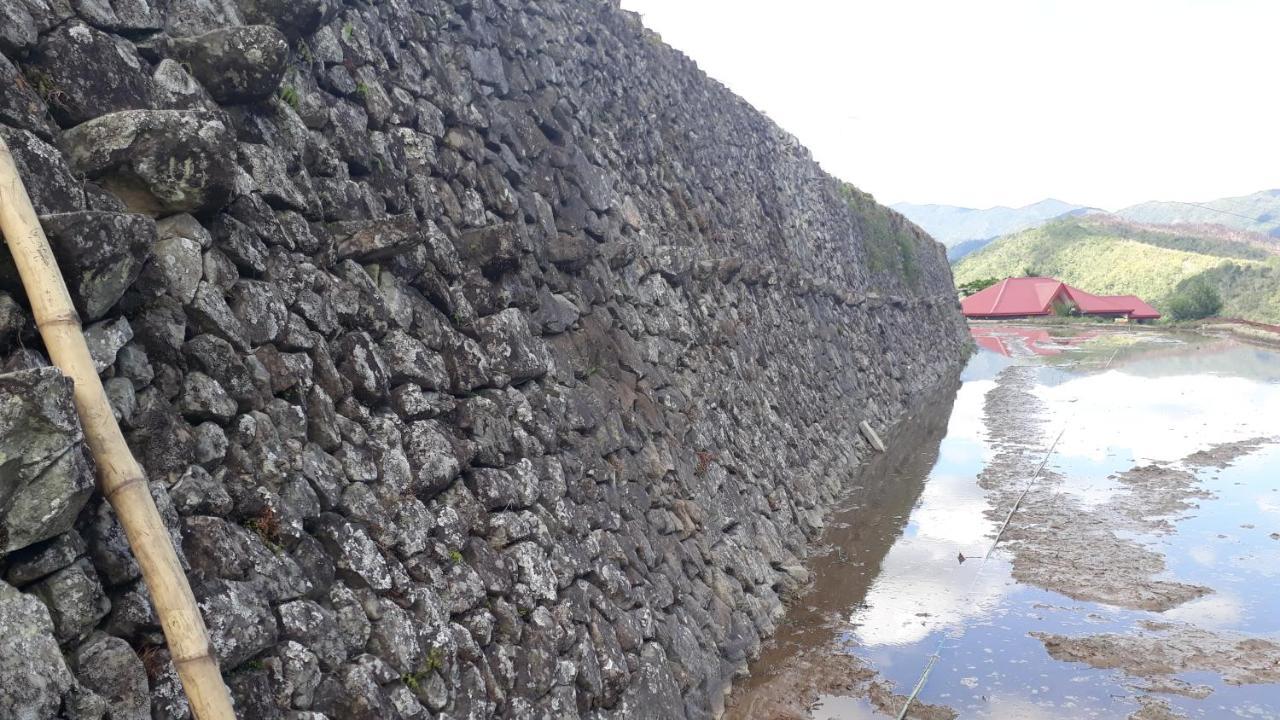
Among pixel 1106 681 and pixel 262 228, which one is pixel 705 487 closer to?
pixel 1106 681

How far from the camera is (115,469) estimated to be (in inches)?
191

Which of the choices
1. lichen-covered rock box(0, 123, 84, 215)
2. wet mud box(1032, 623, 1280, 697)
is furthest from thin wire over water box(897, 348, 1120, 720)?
lichen-covered rock box(0, 123, 84, 215)

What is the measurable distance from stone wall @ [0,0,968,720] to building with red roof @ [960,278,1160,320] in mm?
74891

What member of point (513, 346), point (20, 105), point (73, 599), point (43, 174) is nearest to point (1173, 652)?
point (513, 346)

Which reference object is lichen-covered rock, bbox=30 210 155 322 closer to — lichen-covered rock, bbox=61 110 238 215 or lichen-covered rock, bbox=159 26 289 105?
lichen-covered rock, bbox=61 110 238 215

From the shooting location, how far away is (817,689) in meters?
11.7

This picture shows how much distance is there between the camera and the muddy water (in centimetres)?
1156

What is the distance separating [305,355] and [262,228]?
41.7 inches

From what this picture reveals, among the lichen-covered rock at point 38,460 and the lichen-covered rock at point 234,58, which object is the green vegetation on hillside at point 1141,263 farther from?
the lichen-covered rock at point 38,460

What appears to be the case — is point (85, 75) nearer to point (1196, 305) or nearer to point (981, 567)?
point (981, 567)

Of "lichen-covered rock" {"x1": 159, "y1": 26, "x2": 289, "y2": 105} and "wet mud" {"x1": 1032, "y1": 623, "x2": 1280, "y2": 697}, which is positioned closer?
"lichen-covered rock" {"x1": 159, "y1": 26, "x2": 289, "y2": 105}

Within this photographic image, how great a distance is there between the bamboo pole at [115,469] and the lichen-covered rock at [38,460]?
0.23m

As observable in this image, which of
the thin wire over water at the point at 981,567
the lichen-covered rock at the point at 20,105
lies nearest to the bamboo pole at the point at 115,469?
the lichen-covered rock at the point at 20,105

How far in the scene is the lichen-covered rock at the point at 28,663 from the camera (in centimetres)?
407
